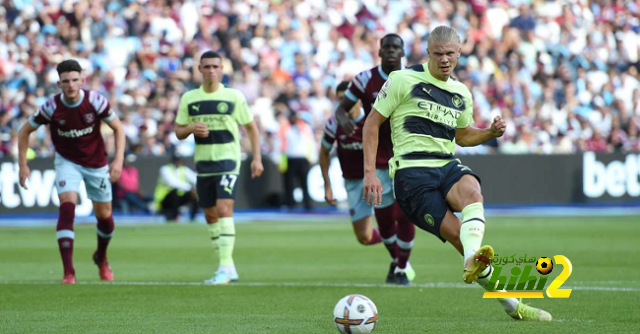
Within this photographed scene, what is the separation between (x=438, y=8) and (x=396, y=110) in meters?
26.5

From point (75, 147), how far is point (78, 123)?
28 centimetres

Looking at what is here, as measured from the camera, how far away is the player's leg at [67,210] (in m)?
11.5

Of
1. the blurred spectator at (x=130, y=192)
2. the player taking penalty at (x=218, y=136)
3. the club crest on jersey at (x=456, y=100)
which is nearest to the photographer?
the club crest on jersey at (x=456, y=100)

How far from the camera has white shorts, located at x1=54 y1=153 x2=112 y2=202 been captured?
38.9ft

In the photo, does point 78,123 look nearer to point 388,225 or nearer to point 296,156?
point 388,225

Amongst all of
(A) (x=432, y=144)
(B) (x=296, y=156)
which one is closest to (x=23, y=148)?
(A) (x=432, y=144)

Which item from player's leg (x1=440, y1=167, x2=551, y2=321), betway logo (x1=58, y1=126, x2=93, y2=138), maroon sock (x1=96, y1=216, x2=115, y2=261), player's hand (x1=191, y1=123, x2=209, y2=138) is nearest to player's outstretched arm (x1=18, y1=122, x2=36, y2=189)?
betway logo (x1=58, y1=126, x2=93, y2=138)

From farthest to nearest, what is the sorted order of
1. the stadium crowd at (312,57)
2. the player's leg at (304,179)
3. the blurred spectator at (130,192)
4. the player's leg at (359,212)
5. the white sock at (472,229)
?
the player's leg at (304,179) < the stadium crowd at (312,57) < the blurred spectator at (130,192) < the player's leg at (359,212) < the white sock at (472,229)

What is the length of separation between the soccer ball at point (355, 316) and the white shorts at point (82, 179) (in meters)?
5.34

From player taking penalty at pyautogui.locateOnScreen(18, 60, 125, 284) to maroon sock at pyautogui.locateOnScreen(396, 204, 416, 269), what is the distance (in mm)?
2930

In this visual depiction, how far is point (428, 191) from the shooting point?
314 inches

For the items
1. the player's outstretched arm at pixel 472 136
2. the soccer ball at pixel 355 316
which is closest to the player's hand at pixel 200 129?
the player's outstretched arm at pixel 472 136

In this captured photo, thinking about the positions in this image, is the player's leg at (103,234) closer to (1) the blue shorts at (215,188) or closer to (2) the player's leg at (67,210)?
(2) the player's leg at (67,210)

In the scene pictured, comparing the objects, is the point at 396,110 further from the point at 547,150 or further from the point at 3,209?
the point at 547,150
